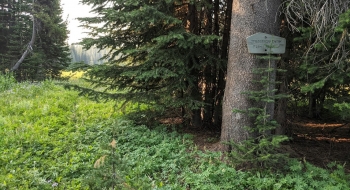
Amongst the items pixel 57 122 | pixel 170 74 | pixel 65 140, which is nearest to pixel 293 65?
pixel 170 74

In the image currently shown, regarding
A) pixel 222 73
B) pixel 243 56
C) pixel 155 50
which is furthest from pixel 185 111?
pixel 243 56

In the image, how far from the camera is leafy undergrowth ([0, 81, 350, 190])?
310 cm

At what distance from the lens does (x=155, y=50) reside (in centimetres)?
434

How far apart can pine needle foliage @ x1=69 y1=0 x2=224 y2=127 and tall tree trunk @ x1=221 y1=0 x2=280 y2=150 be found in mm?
528

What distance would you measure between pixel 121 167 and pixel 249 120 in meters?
2.32

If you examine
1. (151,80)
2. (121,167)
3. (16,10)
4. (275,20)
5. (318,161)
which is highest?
(16,10)

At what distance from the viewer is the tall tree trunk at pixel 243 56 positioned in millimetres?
3734

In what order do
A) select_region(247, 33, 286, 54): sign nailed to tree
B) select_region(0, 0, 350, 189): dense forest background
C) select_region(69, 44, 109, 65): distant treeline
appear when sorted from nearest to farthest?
1. select_region(0, 0, 350, 189): dense forest background
2. select_region(247, 33, 286, 54): sign nailed to tree
3. select_region(69, 44, 109, 65): distant treeline

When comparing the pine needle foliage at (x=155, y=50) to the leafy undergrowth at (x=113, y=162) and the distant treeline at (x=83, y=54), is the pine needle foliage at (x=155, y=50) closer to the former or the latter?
the distant treeline at (x=83, y=54)

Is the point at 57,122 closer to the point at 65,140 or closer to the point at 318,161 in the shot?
the point at 65,140

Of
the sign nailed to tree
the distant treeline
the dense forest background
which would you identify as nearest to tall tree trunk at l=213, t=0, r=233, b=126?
the dense forest background

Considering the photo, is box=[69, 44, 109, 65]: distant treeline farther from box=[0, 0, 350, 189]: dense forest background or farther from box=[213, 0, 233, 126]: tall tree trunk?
box=[213, 0, 233, 126]: tall tree trunk

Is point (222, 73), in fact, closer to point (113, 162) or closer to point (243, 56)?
point (243, 56)

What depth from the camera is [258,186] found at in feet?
10.4
